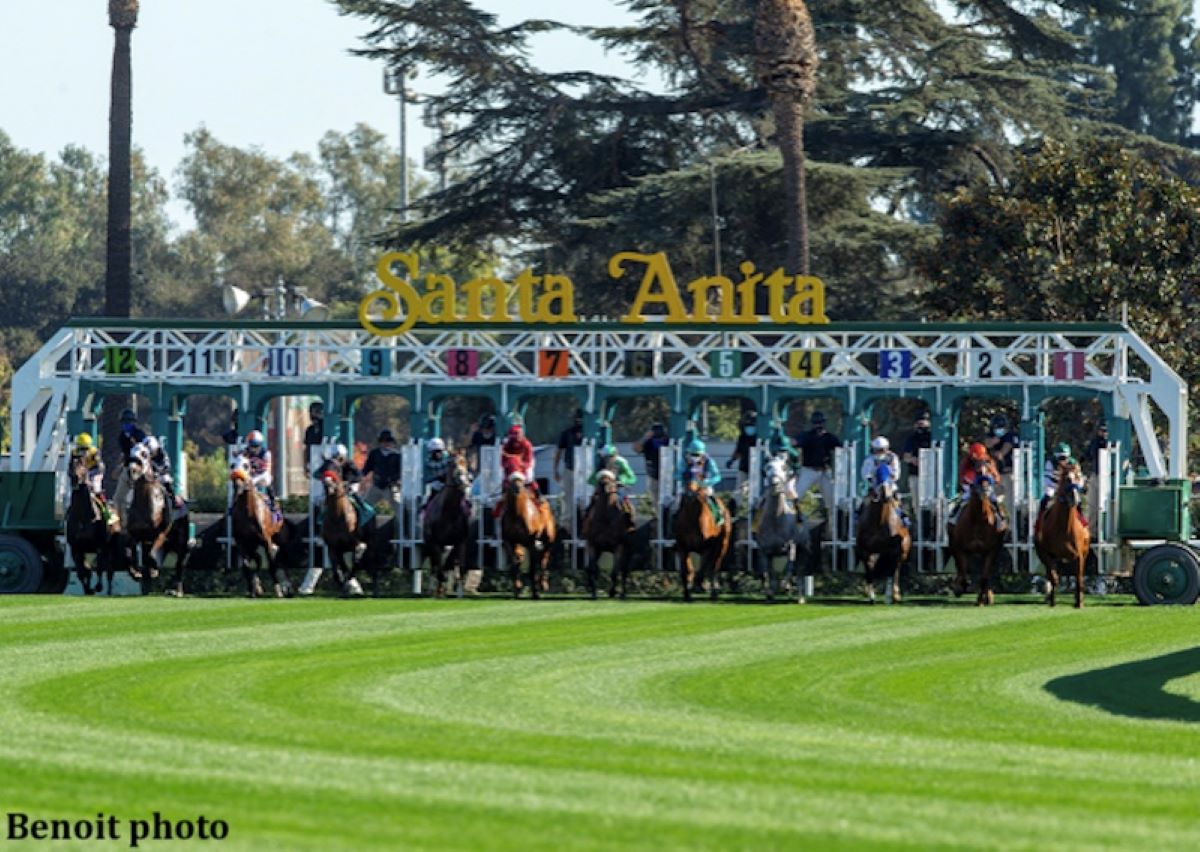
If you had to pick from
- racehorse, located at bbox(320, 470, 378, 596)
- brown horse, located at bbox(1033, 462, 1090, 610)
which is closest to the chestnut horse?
racehorse, located at bbox(320, 470, 378, 596)

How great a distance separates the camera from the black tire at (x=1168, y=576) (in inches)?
1228

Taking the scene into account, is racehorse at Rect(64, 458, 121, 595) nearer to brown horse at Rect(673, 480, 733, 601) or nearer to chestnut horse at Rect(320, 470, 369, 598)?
chestnut horse at Rect(320, 470, 369, 598)

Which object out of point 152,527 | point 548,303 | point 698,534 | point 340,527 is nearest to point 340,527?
point 340,527

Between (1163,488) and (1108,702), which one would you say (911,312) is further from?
(1108,702)

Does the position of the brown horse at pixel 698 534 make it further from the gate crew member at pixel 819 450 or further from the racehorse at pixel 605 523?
the gate crew member at pixel 819 450

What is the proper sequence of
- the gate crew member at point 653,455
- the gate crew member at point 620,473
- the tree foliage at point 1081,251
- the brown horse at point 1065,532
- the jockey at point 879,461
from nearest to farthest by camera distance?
the brown horse at point 1065,532
the jockey at point 879,461
the gate crew member at point 620,473
the gate crew member at point 653,455
the tree foliage at point 1081,251

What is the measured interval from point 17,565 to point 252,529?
331 cm

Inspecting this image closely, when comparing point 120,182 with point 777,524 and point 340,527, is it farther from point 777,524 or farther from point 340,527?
point 777,524

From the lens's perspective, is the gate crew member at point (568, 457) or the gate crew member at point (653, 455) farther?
the gate crew member at point (568, 457)

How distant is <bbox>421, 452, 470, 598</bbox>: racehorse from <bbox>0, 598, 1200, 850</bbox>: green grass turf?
563 cm

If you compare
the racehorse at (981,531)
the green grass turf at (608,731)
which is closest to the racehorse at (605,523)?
the racehorse at (981,531)

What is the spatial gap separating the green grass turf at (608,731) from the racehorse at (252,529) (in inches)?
217

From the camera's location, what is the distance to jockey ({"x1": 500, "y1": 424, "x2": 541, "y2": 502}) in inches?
1257

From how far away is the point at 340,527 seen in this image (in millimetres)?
31500
